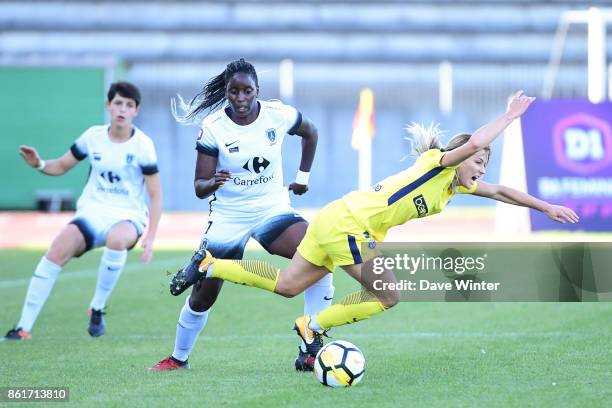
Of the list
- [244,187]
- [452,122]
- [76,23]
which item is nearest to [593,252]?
[244,187]

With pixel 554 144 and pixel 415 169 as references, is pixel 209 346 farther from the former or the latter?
pixel 554 144

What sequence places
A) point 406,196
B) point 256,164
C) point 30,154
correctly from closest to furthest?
point 406,196 → point 256,164 → point 30,154

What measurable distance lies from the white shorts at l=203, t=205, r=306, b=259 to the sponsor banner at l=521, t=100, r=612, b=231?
1256cm

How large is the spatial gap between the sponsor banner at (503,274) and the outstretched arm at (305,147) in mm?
787

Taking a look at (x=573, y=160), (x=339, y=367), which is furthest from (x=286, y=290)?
(x=573, y=160)

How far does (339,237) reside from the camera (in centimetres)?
712

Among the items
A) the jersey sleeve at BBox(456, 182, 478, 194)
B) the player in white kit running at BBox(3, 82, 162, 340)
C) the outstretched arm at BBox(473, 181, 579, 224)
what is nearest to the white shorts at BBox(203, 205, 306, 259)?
the jersey sleeve at BBox(456, 182, 478, 194)

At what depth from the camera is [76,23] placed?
39.9m

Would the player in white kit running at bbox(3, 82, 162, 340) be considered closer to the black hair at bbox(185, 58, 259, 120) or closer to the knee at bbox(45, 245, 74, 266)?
the knee at bbox(45, 245, 74, 266)

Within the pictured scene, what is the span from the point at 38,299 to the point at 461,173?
4.10 meters

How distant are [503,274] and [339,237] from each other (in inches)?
260

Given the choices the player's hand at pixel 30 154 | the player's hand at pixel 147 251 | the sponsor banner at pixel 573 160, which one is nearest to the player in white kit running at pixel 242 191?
the player's hand at pixel 147 251

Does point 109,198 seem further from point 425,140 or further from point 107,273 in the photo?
point 425,140

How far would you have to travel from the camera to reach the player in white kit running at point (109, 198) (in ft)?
32.7
